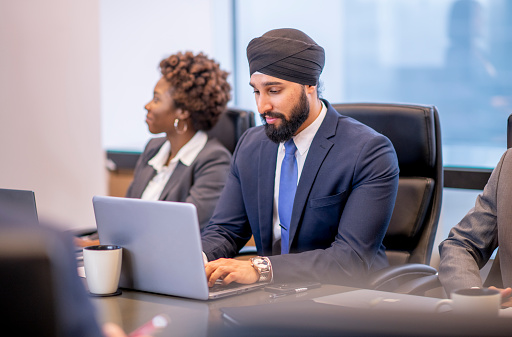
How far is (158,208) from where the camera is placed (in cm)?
141

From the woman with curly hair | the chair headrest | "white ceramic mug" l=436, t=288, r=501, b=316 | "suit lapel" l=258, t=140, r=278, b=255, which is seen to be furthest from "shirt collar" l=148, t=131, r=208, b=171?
"white ceramic mug" l=436, t=288, r=501, b=316

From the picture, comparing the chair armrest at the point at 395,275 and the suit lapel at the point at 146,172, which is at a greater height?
the suit lapel at the point at 146,172

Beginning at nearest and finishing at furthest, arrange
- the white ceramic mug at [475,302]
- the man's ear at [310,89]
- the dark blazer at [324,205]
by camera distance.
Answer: the white ceramic mug at [475,302] → the dark blazer at [324,205] → the man's ear at [310,89]

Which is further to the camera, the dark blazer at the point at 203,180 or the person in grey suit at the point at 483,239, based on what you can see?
the dark blazer at the point at 203,180

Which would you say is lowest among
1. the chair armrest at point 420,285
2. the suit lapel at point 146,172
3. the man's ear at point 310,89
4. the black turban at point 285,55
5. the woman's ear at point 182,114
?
the chair armrest at point 420,285

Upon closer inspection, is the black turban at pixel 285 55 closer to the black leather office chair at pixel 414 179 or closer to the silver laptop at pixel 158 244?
the black leather office chair at pixel 414 179

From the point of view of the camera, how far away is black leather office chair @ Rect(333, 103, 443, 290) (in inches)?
84.8

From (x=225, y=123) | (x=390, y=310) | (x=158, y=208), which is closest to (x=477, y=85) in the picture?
(x=225, y=123)

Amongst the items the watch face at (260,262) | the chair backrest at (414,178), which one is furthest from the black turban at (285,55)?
the watch face at (260,262)

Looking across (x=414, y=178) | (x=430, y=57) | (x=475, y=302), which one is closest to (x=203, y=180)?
(x=414, y=178)

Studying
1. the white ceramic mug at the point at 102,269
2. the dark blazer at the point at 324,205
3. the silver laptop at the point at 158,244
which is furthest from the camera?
the dark blazer at the point at 324,205

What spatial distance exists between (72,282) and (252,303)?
822mm

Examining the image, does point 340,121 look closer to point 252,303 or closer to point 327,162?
point 327,162

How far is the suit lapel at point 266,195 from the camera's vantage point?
6.67 ft
